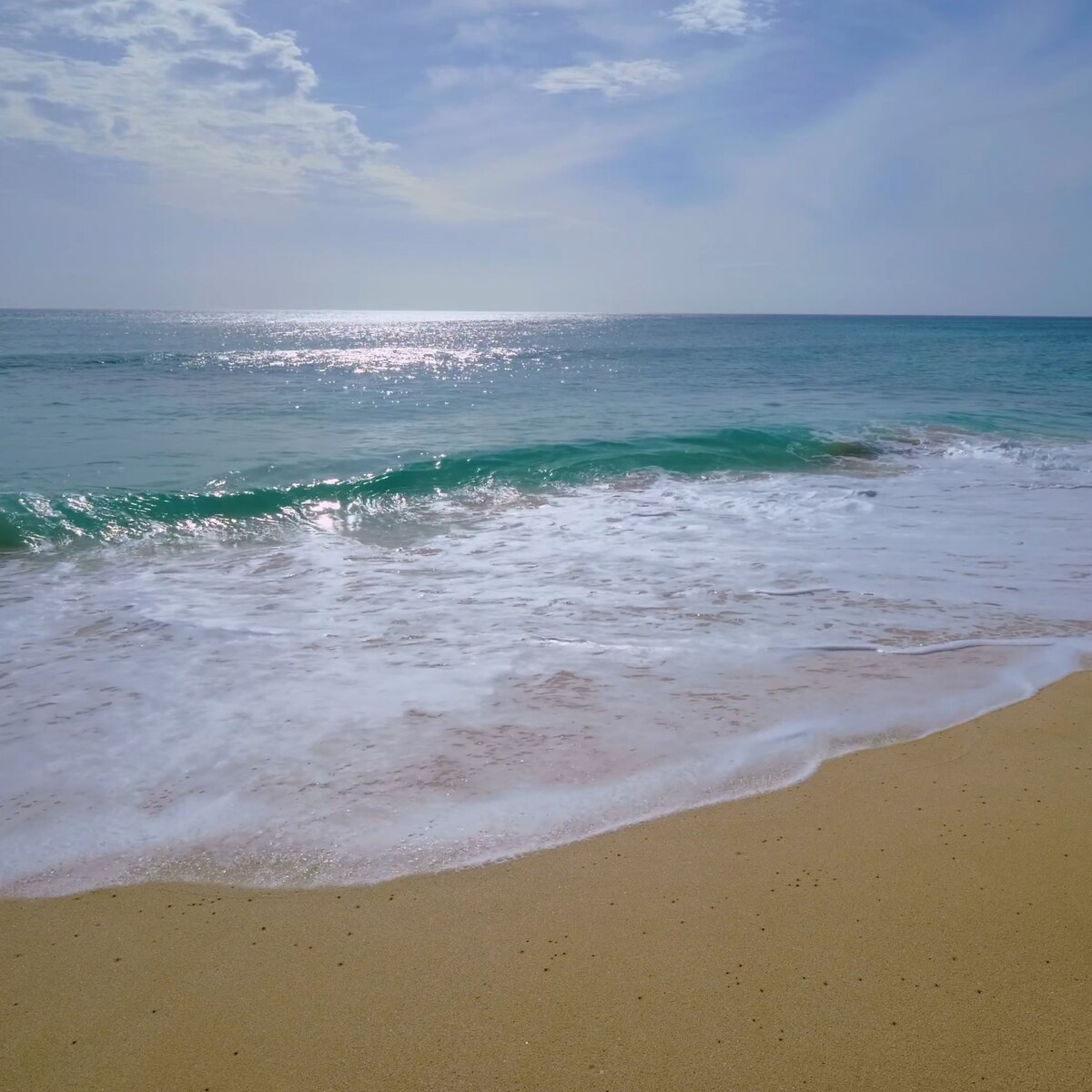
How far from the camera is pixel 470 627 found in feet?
20.7

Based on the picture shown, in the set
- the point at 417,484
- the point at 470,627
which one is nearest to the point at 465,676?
the point at 470,627

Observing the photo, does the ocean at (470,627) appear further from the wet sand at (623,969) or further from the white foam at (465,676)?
the wet sand at (623,969)

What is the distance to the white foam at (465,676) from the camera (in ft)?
12.4

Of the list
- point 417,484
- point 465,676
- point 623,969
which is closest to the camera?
point 623,969

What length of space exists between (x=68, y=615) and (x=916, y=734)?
20.1ft

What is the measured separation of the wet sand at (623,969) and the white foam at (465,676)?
0.94 ft

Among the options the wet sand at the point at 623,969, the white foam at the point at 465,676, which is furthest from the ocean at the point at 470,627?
the wet sand at the point at 623,969

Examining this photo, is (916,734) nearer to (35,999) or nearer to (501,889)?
(501,889)

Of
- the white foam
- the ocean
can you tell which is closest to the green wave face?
the ocean

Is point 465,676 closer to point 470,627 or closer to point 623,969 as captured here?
point 470,627

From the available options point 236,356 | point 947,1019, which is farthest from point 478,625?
point 236,356

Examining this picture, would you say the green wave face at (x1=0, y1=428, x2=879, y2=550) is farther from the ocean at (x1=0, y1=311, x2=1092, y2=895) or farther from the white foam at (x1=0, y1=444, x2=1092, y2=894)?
the white foam at (x1=0, y1=444, x2=1092, y2=894)

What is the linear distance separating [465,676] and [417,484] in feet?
24.3

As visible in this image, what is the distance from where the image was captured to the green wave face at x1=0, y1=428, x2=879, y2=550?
32.3 feet
